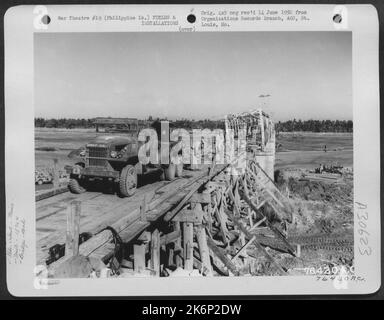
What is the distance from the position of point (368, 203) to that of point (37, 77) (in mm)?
2206

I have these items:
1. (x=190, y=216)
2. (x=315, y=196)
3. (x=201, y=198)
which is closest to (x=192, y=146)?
(x=201, y=198)

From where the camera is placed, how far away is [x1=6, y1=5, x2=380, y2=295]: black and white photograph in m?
2.43

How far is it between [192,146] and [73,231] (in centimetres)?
89

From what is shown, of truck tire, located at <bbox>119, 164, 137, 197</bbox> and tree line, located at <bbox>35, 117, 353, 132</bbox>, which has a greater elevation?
tree line, located at <bbox>35, 117, 353, 132</bbox>

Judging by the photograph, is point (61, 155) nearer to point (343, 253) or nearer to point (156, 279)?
point (156, 279)

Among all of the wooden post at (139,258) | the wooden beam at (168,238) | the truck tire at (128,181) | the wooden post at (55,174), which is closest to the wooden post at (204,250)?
the wooden beam at (168,238)

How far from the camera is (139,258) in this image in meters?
2.43

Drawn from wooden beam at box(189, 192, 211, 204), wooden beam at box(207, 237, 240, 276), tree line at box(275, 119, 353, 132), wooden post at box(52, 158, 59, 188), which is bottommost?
wooden beam at box(207, 237, 240, 276)

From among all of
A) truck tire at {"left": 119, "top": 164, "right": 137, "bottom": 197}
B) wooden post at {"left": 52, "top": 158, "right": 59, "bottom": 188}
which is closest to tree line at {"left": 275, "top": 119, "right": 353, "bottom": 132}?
truck tire at {"left": 119, "top": 164, "right": 137, "bottom": 197}

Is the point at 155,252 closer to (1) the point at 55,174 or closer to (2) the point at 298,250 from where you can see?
(1) the point at 55,174

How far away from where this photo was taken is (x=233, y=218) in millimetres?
2531

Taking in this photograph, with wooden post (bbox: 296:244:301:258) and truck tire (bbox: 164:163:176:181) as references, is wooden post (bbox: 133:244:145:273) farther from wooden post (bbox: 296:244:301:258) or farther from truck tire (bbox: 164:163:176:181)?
wooden post (bbox: 296:244:301:258)

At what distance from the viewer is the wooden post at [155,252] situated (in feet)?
8.04
